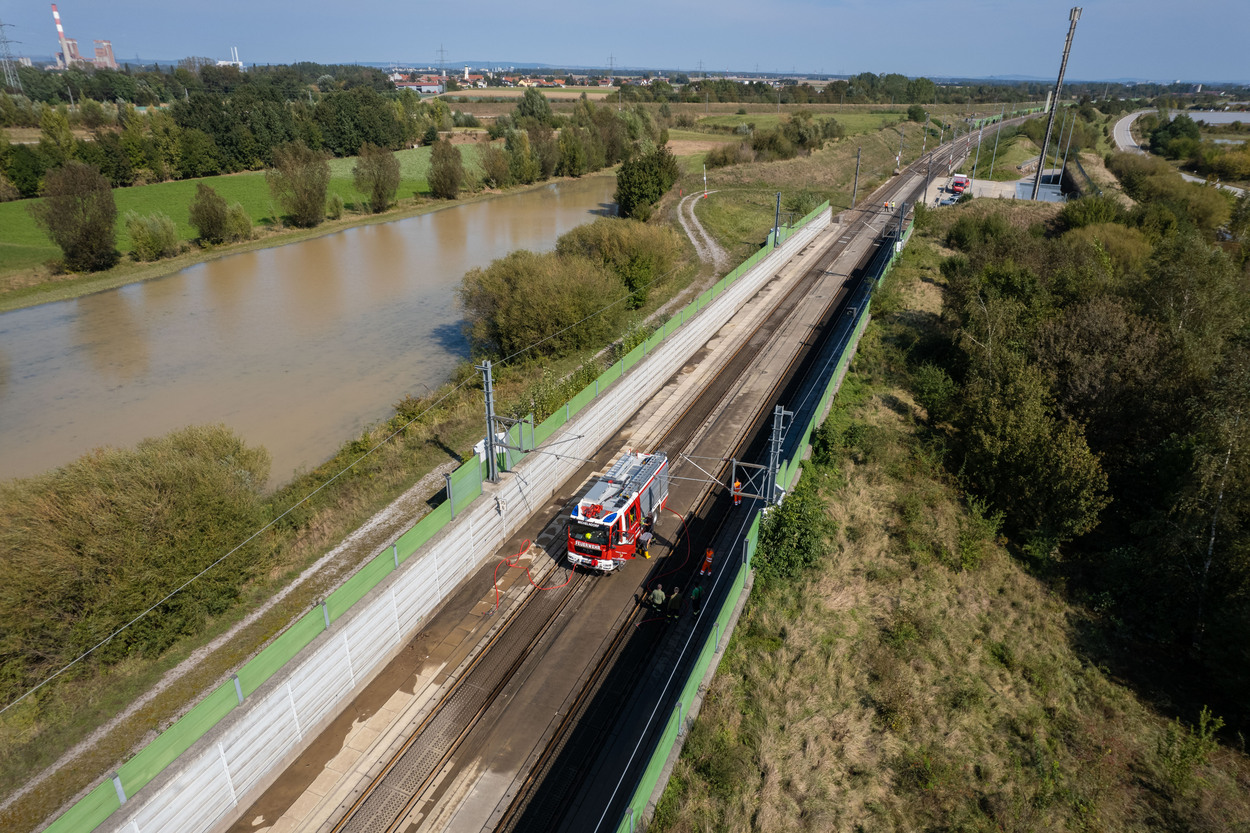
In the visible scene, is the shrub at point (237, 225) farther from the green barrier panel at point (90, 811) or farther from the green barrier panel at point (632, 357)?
the green barrier panel at point (90, 811)

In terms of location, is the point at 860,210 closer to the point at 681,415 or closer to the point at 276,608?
the point at 681,415

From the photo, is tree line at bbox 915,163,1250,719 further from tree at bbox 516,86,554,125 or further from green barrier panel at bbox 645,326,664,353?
tree at bbox 516,86,554,125

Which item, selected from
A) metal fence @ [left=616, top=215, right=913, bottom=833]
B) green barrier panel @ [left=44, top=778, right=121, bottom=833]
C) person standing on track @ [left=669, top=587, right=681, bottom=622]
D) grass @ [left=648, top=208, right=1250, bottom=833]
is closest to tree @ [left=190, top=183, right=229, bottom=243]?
metal fence @ [left=616, top=215, right=913, bottom=833]

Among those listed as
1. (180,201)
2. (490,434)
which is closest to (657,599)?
(490,434)

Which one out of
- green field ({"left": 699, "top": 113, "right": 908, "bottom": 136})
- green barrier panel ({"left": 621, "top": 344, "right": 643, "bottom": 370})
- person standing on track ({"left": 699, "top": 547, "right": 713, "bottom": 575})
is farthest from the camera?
green field ({"left": 699, "top": 113, "right": 908, "bottom": 136})

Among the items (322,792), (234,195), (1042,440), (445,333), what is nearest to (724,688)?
(322,792)

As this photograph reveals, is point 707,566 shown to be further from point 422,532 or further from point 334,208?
point 334,208

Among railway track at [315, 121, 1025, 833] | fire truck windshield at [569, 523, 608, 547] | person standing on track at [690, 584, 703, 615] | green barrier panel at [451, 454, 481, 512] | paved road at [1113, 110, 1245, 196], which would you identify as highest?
paved road at [1113, 110, 1245, 196]
